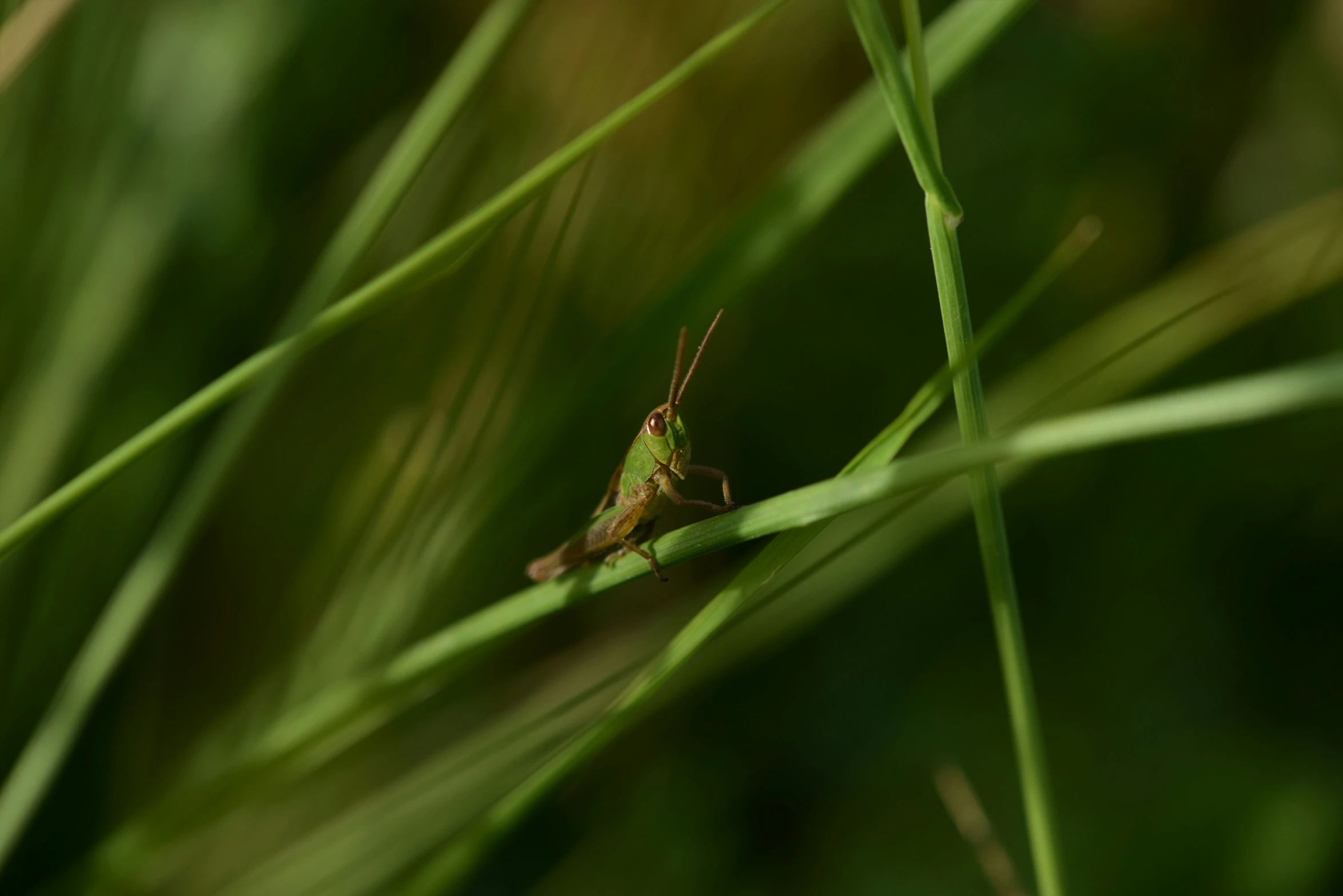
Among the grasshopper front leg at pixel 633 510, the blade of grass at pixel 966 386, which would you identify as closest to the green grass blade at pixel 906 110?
the blade of grass at pixel 966 386

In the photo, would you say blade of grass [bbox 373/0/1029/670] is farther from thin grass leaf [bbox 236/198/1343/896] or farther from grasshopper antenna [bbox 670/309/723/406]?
thin grass leaf [bbox 236/198/1343/896]

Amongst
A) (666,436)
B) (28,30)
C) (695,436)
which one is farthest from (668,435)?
(28,30)

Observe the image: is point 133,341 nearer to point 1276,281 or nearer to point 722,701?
point 722,701

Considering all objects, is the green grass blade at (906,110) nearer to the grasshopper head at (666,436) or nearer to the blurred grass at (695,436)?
the blurred grass at (695,436)

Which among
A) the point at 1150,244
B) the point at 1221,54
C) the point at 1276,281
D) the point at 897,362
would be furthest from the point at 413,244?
the point at 1221,54

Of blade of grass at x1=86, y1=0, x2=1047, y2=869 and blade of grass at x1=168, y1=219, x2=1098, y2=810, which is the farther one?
blade of grass at x1=86, y1=0, x2=1047, y2=869

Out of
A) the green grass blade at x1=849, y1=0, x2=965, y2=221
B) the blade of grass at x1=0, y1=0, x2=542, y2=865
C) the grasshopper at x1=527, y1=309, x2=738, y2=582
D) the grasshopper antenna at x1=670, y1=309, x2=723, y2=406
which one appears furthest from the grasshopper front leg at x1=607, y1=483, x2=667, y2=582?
the green grass blade at x1=849, y1=0, x2=965, y2=221
